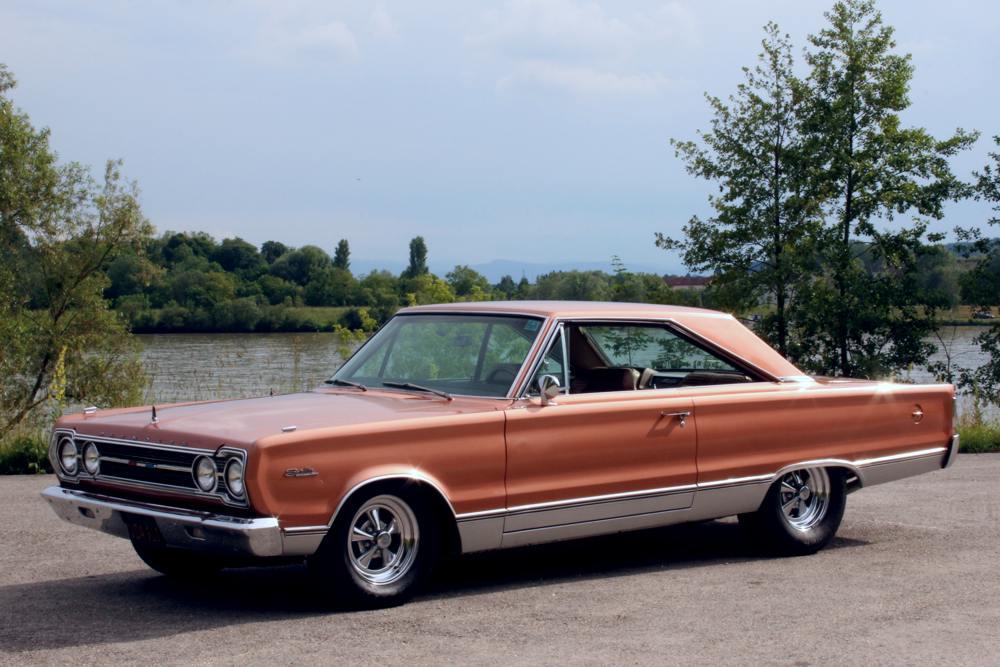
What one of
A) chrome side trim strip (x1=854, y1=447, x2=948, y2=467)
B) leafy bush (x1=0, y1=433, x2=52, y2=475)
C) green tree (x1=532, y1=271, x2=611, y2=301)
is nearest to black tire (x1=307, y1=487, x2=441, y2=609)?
chrome side trim strip (x1=854, y1=447, x2=948, y2=467)

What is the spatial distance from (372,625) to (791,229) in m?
22.3

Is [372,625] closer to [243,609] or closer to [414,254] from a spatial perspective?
[243,609]

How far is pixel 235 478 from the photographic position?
5.65 m

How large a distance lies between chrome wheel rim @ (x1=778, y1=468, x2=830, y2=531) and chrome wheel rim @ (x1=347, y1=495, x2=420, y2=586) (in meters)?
2.78

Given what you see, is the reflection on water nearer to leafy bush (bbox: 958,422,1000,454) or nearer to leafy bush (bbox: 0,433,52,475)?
leafy bush (bbox: 0,433,52,475)

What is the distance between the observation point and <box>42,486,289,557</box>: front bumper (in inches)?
219

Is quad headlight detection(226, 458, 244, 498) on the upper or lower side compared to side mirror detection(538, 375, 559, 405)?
lower

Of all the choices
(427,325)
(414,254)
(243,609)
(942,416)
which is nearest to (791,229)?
(942,416)

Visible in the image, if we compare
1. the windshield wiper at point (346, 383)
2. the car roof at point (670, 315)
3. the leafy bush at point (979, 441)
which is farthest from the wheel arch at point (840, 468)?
the leafy bush at point (979, 441)

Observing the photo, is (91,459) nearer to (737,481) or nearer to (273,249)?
(737,481)

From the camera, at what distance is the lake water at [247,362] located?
67.3ft

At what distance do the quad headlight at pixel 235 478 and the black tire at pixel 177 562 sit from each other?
1212 mm

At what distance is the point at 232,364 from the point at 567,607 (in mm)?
20209

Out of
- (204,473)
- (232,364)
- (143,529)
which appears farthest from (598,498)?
(232,364)
